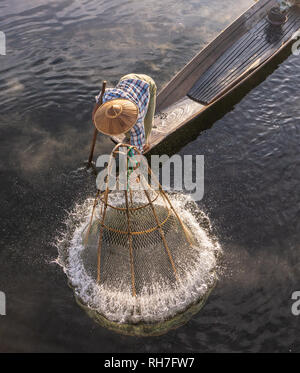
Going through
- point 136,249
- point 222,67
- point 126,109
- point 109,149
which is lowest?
point 136,249

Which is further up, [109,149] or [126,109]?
[126,109]

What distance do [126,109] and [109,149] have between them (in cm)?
309

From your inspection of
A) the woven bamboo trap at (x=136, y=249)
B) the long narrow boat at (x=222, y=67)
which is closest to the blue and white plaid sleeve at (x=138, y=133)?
the woven bamboo trap at (x=136, y=249)

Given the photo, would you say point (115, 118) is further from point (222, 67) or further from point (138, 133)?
point (222, 67)

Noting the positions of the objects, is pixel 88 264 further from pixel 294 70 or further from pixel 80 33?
pixel 80 33

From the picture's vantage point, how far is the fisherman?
11.9 ft

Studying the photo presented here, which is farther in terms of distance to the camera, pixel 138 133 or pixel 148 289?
pixel 138 133

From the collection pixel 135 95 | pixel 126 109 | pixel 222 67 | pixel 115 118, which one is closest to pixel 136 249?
pixel 115 118

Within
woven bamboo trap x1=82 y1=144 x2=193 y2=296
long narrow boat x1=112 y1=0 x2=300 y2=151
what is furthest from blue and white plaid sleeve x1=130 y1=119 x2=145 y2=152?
long narrow boat x1=112 y1=0 x2=300 y2=151

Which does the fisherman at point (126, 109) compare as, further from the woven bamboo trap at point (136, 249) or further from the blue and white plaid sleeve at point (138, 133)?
the woven bamboo trap at point (136, 249)

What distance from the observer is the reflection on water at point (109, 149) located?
4.31m

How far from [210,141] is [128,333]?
427 cm

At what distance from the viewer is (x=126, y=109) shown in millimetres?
3734

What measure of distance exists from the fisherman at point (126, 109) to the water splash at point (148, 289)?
186 cm
